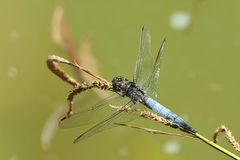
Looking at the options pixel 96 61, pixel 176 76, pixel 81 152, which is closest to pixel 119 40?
pixel 96 61

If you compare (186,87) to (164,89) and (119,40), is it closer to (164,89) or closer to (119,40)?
(164,89)

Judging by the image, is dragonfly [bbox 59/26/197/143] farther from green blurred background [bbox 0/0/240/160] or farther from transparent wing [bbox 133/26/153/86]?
green blurred background [bbox 0/0/240/160]

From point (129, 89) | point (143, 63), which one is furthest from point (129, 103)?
point (143, 63)

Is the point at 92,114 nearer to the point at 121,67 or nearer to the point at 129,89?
the point at 129,89

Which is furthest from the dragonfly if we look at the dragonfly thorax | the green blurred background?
the green blurred background

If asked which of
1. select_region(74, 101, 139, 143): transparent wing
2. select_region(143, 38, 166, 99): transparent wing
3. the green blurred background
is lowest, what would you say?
select_region(74, 101, 139, 143): transparent wing
